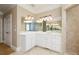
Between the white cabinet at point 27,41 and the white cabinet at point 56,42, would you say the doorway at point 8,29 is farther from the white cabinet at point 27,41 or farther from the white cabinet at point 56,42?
the white cabinet at point 56,42

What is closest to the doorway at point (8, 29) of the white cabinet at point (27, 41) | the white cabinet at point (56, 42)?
the white cabinet at point (27, 41)

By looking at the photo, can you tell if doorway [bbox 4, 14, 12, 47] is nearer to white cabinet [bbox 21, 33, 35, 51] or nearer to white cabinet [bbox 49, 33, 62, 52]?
white cabinet [bbox 21, 33, 35, 51]

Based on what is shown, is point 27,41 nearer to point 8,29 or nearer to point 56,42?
point 8,29

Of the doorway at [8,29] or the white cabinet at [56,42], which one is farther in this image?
the doorway at [8,29]

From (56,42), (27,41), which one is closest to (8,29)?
(27,41)

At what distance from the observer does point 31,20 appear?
191 cm

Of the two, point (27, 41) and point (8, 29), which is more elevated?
point (8, 29)

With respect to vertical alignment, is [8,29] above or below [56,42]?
above

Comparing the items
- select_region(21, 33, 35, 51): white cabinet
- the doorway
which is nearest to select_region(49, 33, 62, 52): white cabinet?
select_region(21, 33, 35, 51): white cabinet

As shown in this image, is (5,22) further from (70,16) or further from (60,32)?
(70,16)

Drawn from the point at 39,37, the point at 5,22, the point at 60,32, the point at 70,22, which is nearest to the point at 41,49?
the point at 39,37

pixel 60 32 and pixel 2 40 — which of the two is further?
pixel 2 40

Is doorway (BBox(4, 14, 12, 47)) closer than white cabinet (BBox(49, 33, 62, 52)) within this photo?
No
